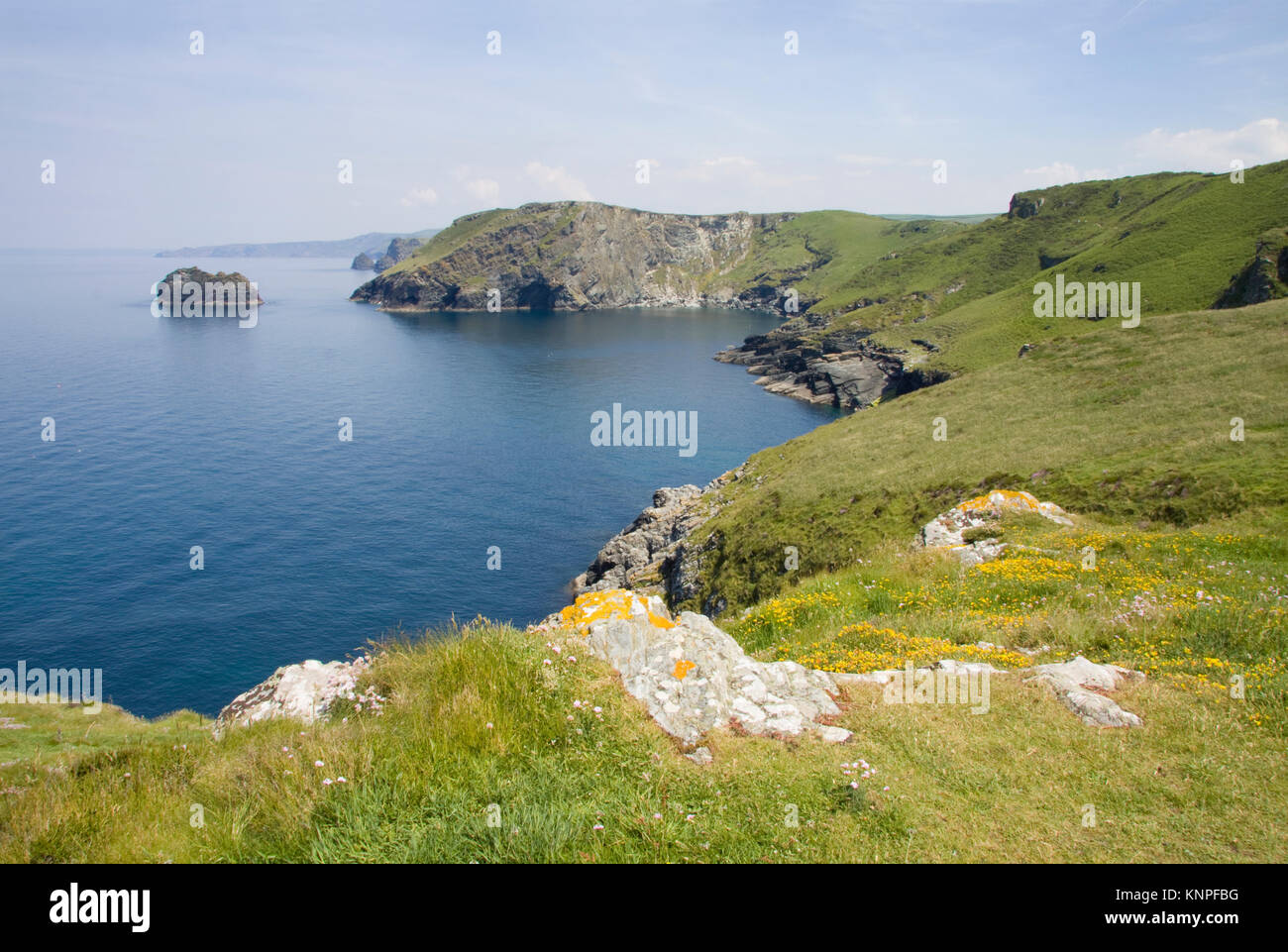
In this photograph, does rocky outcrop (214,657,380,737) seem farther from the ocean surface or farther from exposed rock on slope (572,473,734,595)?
exposed rock on slope (572,473,734,595)

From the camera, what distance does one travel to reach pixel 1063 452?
40.5 m

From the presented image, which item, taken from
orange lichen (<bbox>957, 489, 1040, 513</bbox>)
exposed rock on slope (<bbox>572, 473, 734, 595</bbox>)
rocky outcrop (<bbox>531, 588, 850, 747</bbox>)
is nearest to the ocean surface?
exposed rock on slope (<bbox>572, 473, 734, 595</bbox>)

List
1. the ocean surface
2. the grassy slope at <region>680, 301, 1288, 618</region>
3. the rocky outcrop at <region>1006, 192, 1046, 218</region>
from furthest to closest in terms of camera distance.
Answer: the rocky outcrop at <region>1006, 192, 1046, 218</region> < the ocean surface < the grassy slope at <region>680, 301, 1288, 618</region>

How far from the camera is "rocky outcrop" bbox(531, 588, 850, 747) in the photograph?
951cm

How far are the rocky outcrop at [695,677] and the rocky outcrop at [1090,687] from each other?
3421 mm

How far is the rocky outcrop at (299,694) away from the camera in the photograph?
35.3ft

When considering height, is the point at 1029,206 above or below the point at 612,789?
above

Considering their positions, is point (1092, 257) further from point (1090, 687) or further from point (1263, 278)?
point (1090, 687)

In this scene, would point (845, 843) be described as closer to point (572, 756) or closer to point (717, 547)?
point (572, 756)

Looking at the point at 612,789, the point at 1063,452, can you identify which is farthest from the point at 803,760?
the point at 1063,452

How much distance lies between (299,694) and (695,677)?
27.8ft

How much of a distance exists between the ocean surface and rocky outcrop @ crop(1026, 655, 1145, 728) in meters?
42.5

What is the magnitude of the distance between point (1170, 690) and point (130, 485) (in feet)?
298
